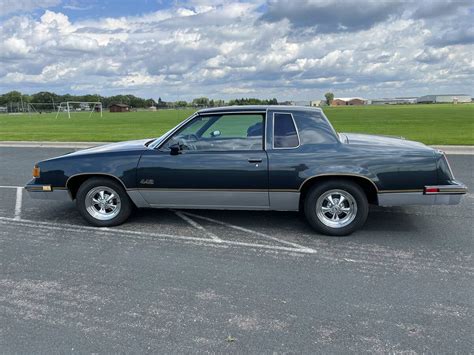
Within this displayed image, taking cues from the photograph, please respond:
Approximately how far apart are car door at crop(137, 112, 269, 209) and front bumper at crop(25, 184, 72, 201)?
1056 mm

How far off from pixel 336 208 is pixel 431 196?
1054 millimetres

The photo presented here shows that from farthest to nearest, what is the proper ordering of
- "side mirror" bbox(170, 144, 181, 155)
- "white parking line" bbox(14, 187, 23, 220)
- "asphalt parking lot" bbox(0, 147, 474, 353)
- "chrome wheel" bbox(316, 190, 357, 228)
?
1. "white parking line" bbox(14, 187, 23, 220)
2. "side mirror" bbox(170, 144, 181, 155)
3. "chrome wheel" bbox(316, 190, 357, 228)
4. "asphalt parking lot" bbox(0, 147, 474, 353)

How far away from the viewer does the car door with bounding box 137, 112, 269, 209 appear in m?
4.62

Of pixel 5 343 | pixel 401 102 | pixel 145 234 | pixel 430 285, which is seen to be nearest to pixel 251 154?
pixel 145 234

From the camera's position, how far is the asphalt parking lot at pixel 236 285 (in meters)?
2.72

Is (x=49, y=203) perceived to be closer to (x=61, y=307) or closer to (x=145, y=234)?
(x=145, y=234)

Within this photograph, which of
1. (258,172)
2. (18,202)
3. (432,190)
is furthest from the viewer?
(18,202)

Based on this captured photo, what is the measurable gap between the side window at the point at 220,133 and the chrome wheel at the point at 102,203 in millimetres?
981

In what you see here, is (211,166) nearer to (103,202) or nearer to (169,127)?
(103,202)

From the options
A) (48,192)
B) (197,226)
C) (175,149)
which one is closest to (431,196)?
(197,226)

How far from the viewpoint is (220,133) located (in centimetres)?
500

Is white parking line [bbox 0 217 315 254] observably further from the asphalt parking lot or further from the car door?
the car door

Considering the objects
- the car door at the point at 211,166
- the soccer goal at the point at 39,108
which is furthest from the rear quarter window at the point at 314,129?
the soccer goal at the point at 39,108

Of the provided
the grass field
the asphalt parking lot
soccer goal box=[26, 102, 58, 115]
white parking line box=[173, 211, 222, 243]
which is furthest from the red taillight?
soccer goal box=[26, 102, 58, 115]
